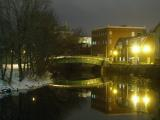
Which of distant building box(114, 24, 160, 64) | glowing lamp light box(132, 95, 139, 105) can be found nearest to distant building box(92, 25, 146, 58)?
distant building box(114, 24, 160, 64)

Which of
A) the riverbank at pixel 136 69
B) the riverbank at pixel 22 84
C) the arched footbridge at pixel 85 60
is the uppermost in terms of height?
the arched footbridge at pixel 85 60

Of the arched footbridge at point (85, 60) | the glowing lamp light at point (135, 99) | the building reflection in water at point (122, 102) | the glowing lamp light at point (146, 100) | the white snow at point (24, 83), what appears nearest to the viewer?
the building reflection in water at point (122, 102)

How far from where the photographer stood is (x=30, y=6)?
167ft

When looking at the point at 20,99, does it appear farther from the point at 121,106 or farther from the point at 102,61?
the point at 102,61

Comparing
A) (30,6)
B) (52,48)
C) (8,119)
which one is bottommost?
(8,119)

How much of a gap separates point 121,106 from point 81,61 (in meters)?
54.2

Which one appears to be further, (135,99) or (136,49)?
(136,49)

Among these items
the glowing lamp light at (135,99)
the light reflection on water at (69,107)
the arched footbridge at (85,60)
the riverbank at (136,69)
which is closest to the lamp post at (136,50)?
the riverbank at (136,69)

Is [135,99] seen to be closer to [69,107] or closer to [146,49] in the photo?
[69,107]

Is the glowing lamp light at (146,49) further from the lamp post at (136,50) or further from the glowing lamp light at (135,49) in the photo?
the glowing lamp light at (135,49)

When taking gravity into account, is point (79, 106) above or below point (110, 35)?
below

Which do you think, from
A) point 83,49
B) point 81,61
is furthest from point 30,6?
point 83,49

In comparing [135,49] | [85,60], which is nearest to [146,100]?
[85,60]

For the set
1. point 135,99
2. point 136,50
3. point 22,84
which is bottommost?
point 135,99
